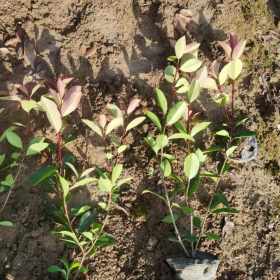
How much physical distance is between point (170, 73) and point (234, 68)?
268 millimetres

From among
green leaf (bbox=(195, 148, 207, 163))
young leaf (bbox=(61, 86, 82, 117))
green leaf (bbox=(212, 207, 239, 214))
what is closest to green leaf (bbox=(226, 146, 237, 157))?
green leaf (bbox=(195, 148, 207, 163))

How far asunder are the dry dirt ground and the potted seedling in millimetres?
69

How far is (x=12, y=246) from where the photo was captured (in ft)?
6.81

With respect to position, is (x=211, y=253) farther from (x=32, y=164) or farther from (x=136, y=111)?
(x=32, y=164)

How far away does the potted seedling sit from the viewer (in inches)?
81.7

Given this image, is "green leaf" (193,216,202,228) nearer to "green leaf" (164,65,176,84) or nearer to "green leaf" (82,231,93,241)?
"green leaf" (82,231,93,241)

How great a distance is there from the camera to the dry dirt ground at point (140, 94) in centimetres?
211

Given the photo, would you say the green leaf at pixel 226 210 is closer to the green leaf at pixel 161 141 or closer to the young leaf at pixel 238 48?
the green leaf at pixel 161 141

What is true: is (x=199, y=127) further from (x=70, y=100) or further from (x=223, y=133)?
(x=70, y=100)

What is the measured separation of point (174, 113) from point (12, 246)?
836 mm

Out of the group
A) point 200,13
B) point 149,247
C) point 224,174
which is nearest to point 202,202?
point 224,174

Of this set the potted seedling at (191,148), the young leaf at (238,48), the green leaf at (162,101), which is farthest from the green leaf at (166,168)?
the young leaf at (238,48)

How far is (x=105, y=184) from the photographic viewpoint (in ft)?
6.53

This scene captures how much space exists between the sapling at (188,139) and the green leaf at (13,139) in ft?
1.72
